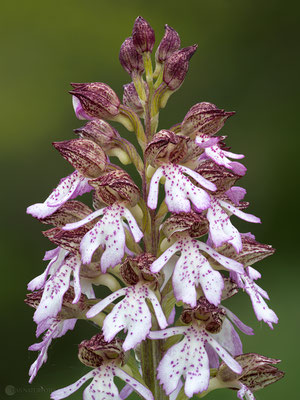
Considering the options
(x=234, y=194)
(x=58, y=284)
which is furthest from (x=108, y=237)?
(x=234, y=194)

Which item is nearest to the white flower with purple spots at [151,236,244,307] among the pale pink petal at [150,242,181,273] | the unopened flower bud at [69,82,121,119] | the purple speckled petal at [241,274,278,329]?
the pale pink petal at [150,242,181,273]

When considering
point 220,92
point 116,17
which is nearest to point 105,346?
point 220,92

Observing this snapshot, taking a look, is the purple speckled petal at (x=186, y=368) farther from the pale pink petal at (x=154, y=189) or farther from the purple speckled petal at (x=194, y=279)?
the pale pink petal at (x=154, y=189)

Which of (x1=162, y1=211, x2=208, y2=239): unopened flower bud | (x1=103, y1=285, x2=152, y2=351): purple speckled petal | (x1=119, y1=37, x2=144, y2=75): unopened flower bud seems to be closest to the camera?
(x1=103, y1=285, x2=152, y2=351): purple speckled petal

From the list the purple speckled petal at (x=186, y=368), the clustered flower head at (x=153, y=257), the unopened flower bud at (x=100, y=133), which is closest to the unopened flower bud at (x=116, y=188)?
the clustered flower head at (x=153, y=257)

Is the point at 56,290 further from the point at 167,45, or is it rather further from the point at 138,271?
the point at 167,45

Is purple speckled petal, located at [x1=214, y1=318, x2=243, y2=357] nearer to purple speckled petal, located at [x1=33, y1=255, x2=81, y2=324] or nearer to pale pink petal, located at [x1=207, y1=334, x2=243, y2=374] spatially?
pale pink petal, located at [x1=207, y1=334, x2=243, y2=374]

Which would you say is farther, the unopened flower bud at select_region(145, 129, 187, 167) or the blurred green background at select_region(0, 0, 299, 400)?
the blurred green background at select_region(0, 0, 299, 400)

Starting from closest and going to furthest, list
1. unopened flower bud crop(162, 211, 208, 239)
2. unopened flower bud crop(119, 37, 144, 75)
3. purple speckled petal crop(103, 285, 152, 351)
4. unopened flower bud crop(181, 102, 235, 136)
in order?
purple speckled petal crop(103, 285, 152, 351)
unopened flower bud crop(162, 211, 208, 239)
unopened flower bud crop(181, 102, 235, 136)
unopened flower bud crop(119, 37, 144, 75)
